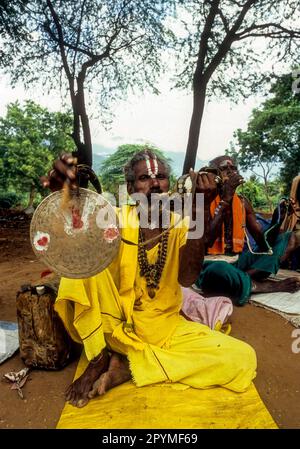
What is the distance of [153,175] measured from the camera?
7.94 feet

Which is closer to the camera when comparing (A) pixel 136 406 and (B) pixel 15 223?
(A) pixel 136 406

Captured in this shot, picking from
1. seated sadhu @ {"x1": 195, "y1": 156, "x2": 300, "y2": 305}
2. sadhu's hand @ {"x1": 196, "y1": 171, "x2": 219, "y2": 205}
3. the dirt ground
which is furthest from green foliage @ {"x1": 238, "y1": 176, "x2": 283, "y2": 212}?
sadhu's hand @ {"x1": 196, "y1": 171, "x2": 219, "y2": 205}

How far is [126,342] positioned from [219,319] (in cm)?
105

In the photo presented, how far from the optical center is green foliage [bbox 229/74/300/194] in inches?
659

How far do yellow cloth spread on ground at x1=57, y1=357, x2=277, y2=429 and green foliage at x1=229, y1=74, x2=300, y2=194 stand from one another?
52.1ft

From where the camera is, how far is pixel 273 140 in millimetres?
17422

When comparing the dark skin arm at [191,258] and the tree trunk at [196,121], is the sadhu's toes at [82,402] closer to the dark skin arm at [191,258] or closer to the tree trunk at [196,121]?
the dark skin arm at [191,258]

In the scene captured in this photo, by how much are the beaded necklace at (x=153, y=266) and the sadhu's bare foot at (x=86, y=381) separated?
1.70 ft

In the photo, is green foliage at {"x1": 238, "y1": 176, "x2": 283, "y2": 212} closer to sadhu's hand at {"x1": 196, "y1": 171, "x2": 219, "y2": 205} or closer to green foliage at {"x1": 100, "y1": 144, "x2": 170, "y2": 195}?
green foliage at {"x1": 100, "y1": 144, "x2": 170, "y2": 195}

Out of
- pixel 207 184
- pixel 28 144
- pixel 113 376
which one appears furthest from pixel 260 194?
pixel 113 376

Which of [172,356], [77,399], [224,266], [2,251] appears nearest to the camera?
[77,399]

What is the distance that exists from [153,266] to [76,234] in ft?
2.06
